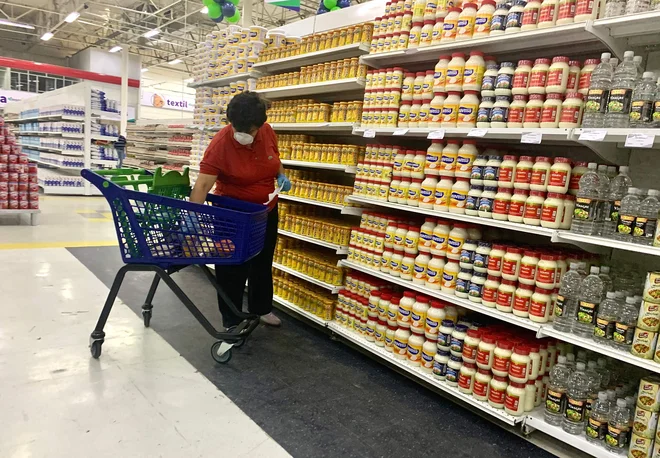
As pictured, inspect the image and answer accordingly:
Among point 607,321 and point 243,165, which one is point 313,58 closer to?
point 243,165

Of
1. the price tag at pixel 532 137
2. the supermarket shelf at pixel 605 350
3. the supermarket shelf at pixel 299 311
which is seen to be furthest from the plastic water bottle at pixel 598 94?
the supermarket shelf at pixel 299 311

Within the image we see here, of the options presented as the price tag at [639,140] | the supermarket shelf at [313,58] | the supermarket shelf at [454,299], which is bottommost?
the supermarket shelf at [454,299]

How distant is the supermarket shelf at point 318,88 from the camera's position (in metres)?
3.71

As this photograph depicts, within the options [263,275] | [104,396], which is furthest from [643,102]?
[104,396]

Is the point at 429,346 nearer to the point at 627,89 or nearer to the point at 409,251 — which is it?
Answer: the point at 409,251

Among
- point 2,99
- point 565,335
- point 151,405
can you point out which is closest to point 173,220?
point 151,405

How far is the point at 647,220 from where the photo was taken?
208 centimetres

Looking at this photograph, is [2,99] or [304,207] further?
[2,99]

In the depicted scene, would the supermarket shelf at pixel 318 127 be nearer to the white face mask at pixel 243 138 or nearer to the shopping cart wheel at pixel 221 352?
the white face mask at pixel 243 138

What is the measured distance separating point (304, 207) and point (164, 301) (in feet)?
4.99

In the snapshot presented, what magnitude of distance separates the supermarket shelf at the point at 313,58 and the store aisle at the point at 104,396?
2573 mm

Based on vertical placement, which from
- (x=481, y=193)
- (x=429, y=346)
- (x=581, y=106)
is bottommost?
(x=429, y=346)

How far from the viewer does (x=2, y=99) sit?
20.1 meters

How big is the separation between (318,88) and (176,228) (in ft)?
6.58
